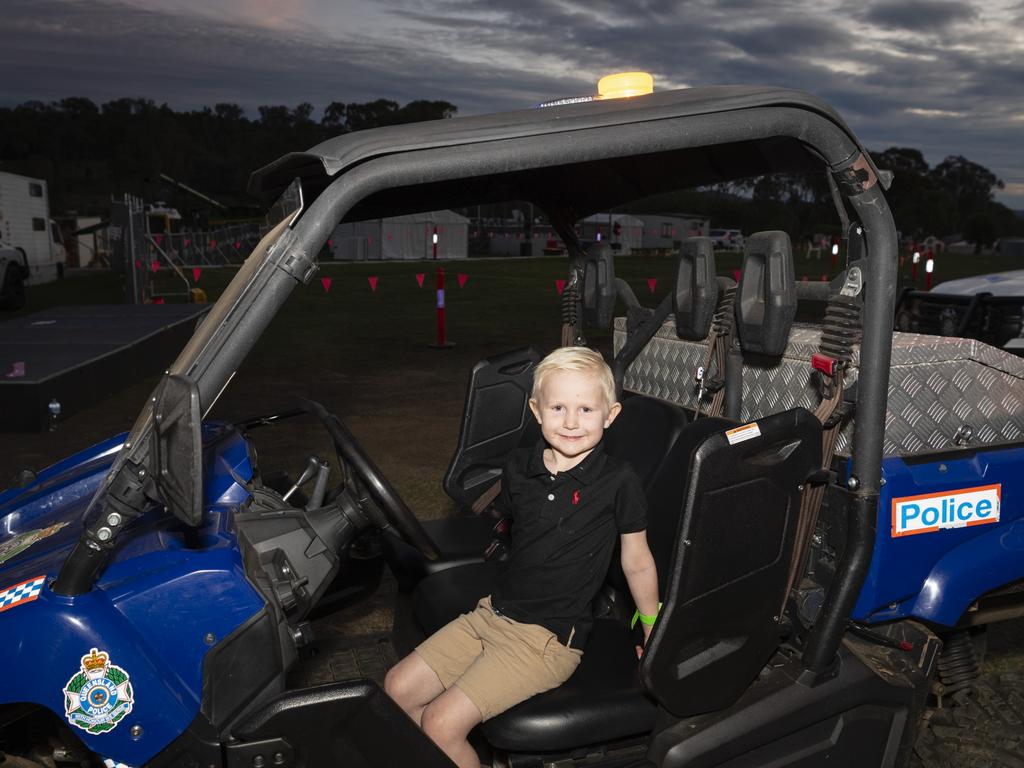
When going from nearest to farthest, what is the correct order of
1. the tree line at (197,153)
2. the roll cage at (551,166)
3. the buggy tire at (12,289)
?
the roll cage at (551,166) < the buggy tire at (12,289) < the tree line at (197,153)

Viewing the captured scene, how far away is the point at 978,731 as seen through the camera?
3055mm

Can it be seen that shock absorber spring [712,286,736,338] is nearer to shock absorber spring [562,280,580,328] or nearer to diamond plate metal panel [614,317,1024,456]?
diamond plate metal panel [614,317,1024,456]

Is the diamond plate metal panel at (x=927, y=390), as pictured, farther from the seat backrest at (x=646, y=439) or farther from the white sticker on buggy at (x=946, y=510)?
the seat backrest at (x=646, y=439)

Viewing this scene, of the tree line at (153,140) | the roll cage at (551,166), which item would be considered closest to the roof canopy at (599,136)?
the roll cage at (551,166)

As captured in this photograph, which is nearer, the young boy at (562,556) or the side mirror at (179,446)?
the side mirror at (179,446)

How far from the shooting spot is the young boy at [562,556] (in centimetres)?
230

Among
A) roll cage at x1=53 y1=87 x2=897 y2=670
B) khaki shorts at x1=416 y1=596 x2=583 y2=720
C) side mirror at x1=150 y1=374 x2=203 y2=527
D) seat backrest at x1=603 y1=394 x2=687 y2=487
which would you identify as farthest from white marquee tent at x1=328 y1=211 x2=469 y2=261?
side mirror at x1=150 y1=374 x2=203 y2=527

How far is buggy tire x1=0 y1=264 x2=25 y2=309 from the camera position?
Answer: 16.3 m

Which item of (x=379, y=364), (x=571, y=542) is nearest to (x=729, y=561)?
(x=571, y=542)

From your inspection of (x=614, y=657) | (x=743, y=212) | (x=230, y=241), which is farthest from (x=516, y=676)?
(x=743, y=212)

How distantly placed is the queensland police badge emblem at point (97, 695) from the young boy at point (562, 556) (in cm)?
70

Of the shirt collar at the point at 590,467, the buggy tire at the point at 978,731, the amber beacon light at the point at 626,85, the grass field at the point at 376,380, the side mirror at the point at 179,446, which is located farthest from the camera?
the grass field at the point at 376,380

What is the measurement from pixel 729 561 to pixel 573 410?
20.8 inches

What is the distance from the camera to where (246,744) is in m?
1.89
